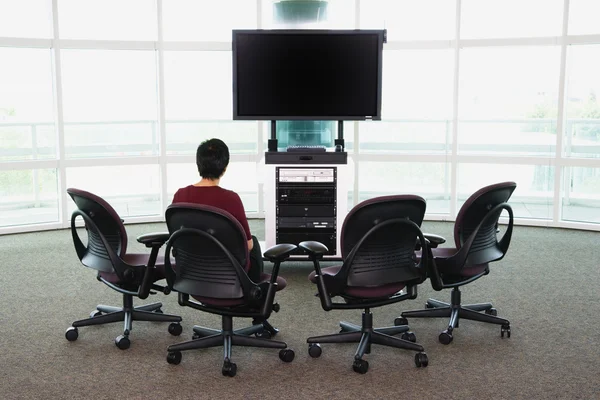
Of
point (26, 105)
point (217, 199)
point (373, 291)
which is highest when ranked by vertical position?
point (26, 105)

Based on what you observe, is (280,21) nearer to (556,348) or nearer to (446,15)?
(446,15)

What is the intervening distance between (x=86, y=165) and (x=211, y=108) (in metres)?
1.40

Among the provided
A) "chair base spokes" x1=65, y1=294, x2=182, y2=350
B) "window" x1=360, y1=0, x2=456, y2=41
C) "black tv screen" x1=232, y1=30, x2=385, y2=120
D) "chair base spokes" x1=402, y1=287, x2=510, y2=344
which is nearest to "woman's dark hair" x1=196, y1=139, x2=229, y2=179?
"chair base spokes" x1=65, y1=294, x2=182, y2=350

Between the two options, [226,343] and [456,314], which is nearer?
[226,343]

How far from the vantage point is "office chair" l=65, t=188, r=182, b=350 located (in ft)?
12.5

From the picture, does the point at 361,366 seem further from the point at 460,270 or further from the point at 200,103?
the point at 200,103

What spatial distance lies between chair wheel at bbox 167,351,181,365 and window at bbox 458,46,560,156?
15.3 ft

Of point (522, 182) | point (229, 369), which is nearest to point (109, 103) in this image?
point (522, 182)

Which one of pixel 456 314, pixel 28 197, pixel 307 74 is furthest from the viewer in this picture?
pixel 28 197

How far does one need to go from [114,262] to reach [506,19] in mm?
5072

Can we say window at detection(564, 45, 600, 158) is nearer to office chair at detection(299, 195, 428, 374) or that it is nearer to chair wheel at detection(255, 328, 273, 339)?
office chair at detection(299, 195, 428, 374)

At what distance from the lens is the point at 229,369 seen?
3502 mm

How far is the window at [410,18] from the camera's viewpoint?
735 centimetres

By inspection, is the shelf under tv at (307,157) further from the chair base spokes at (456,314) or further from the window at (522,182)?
the window at (522,182)
